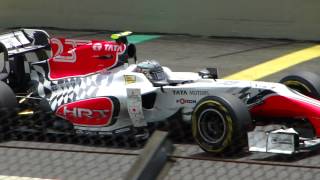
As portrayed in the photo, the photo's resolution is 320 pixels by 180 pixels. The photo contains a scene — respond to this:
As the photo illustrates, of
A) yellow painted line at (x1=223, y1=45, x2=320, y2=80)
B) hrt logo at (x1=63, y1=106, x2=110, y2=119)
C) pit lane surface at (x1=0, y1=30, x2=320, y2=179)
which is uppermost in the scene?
hrt logo at (x1=63, y1=106, x2=110, y2=119)

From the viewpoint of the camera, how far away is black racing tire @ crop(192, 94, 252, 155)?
23.5 ft

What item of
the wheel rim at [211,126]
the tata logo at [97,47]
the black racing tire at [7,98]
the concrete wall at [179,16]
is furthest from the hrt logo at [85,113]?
the concrete wall at [179,16]

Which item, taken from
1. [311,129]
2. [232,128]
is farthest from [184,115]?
[311,129]

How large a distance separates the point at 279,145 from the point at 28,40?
373 cm

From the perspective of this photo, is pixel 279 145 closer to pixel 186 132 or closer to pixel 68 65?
pixel 186 132

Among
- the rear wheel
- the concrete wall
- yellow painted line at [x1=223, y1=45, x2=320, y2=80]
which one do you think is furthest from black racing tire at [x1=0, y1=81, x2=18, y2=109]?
the concrete wall

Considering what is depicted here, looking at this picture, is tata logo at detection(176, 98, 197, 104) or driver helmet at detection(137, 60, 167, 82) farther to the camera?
driver helmet at detection(137, 60, 167, 82)

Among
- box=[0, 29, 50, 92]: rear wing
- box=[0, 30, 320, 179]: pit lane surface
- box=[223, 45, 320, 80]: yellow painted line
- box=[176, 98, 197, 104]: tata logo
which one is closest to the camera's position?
box=[0, 30, 320, 179]: pit lane surface

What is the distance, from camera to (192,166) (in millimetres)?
6578

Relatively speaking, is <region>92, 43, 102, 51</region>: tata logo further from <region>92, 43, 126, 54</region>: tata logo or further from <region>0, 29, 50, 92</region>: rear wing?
<region>0, 29, 50, 92</region>: rear wing

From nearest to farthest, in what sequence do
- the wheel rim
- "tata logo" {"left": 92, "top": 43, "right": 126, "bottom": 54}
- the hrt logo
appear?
1. the wheel rim
2. the hrt logo
3. "tata logo" {"left": 92, "top": 43, "right": 126, "bottom": 54}

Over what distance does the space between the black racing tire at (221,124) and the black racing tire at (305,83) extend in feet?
3.89

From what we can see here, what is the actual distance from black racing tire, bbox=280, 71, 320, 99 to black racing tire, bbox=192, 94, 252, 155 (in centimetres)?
118

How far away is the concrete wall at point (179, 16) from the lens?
633 inches
